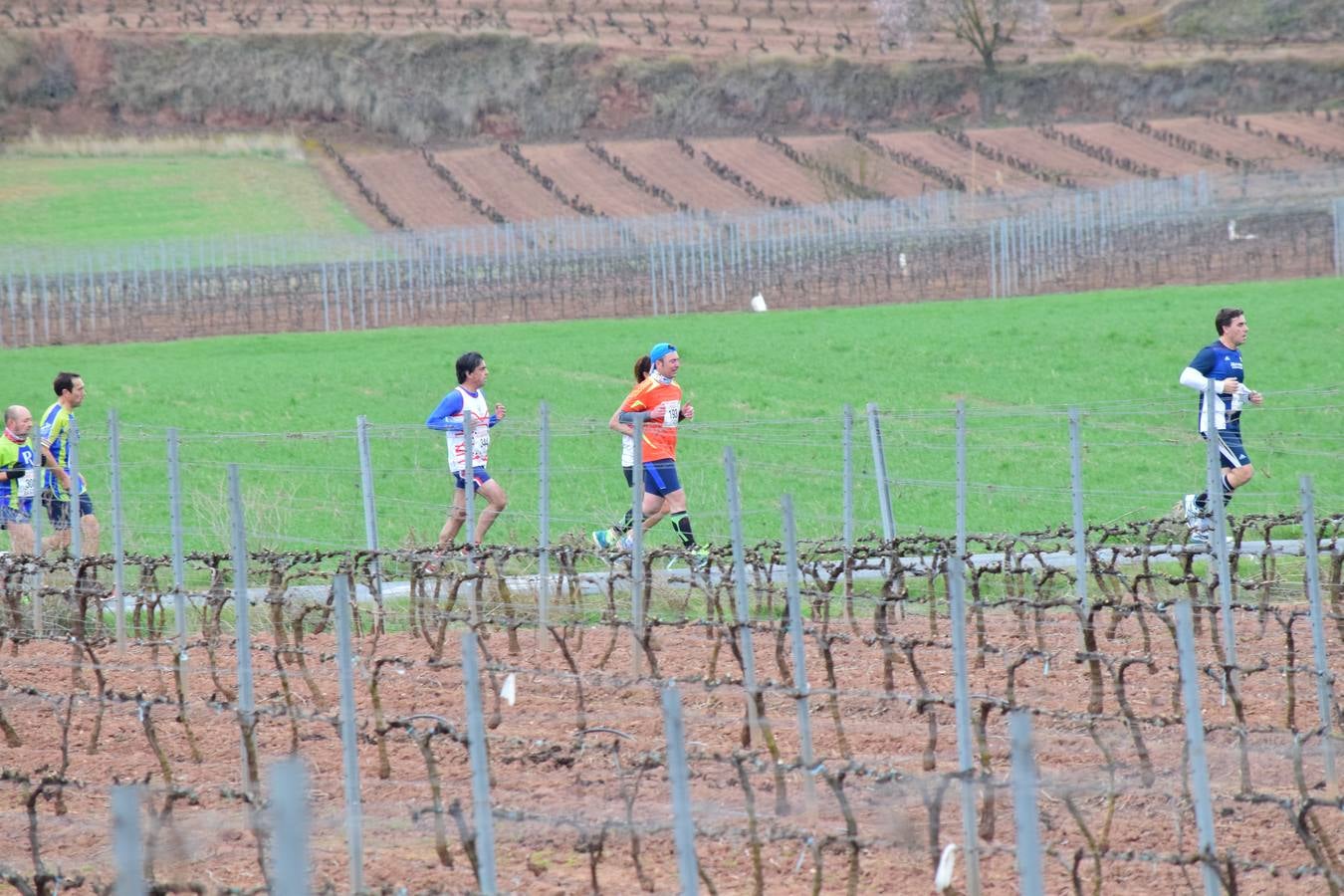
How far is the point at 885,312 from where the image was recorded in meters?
35.3

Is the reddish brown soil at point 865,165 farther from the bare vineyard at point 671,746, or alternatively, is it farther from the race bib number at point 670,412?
the bare vineyard at point 671,746

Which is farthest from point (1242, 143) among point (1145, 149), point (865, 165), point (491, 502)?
point (491, 502)

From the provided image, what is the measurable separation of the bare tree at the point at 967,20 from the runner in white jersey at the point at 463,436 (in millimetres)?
62945

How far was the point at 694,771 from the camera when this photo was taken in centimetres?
789

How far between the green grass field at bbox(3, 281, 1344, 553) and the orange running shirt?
49.0 inches

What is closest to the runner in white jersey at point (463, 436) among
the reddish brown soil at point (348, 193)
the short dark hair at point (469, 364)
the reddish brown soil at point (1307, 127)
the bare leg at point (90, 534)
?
the short dark hair at point (469, 364)

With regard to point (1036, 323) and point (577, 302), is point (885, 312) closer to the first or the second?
point (1036, 323)

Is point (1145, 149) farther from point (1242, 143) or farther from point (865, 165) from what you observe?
point (865, 165)

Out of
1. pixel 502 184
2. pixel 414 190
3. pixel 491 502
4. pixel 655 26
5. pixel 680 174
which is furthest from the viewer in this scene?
pixel 655 26

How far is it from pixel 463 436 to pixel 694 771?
493 centimetres

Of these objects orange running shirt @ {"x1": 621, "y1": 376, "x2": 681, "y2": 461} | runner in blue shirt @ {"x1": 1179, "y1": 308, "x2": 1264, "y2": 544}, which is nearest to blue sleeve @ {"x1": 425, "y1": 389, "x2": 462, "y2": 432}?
orange running shirt @ {"x1": 621, "y1": 376, "x2": 681, "y2": 461}

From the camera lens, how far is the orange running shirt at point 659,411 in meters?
12.8

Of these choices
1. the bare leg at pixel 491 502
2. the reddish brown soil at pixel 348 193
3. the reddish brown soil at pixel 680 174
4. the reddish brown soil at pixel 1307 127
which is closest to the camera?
the bare leg at pixel 491 502

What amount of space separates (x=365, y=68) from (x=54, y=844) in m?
65.2
